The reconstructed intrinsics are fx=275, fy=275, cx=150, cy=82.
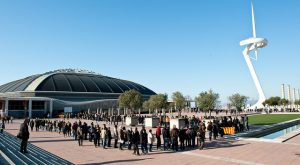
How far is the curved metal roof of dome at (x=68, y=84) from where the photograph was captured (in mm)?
78562

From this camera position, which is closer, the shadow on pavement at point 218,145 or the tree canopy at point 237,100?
the shadow on pavement at point 218,145

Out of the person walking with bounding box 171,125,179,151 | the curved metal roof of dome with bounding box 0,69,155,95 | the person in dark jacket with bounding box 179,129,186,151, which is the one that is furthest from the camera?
the curved metal roof of dome with bounding box 0,69,155,95

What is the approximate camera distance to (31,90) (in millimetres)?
75062

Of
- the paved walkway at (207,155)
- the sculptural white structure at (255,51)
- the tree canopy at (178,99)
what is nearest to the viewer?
the paved walkway at (207,155)

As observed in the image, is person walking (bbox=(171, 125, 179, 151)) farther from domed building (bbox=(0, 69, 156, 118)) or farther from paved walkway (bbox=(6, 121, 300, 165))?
domed building (bbox=(0, 69, 156, 118))

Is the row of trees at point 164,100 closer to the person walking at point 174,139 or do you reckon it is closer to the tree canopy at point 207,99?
the tree canopy at point 207,99

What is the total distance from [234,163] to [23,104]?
63258 mm

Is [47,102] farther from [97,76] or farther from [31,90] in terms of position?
[97,76]

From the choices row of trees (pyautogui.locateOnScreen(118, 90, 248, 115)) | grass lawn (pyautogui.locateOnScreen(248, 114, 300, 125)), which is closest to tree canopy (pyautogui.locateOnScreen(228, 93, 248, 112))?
row of trees (pyautogui.locateOnScreen(118, 90, 248, 115))

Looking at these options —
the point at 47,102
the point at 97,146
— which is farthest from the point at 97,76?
the point at 97,146

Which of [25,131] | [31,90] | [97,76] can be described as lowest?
[25,131]

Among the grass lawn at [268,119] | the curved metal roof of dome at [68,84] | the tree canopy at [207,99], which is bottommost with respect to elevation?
the grass lawn at [268,119]

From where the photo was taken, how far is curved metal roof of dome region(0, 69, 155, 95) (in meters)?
78.6

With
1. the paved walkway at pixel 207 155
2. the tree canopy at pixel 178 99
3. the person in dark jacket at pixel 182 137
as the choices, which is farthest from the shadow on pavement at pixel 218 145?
the tree canopy at pixel 178 99
